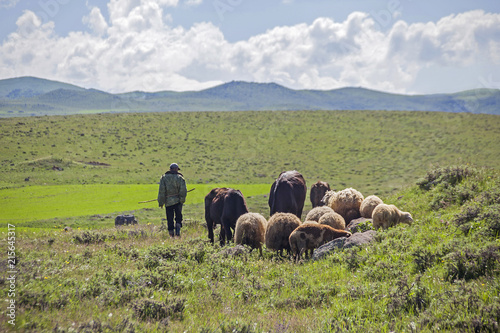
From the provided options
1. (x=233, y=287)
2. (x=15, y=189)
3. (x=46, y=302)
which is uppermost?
(x=46, y=302)

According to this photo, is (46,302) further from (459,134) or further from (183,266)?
(459,134)

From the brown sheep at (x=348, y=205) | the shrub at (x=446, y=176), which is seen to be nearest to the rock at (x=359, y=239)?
the brown sheep at (x=348, y=205)

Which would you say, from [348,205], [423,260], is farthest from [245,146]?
[423,260]

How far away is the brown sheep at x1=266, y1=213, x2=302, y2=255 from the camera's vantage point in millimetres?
12227

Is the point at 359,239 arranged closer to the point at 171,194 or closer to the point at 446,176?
the point at 446,176

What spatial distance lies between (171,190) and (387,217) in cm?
812

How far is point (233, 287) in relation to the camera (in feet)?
27.8

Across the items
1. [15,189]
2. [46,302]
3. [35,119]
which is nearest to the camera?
[46,302]

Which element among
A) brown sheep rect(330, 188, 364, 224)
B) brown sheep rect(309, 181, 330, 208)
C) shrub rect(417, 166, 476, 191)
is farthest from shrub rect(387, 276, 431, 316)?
brown sheep rect(309, 181, 330, 208)

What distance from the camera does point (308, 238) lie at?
11.6 m

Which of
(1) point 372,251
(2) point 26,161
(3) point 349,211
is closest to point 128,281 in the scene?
(1) point 372,251

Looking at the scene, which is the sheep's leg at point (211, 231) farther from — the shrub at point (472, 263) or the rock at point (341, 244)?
the shrub at point (472, 263)

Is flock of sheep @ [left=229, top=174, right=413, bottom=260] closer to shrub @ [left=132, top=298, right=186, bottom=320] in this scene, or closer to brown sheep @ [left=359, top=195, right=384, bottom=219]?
brown sheep @ [left=359, top=195, right=384, bottom=219]

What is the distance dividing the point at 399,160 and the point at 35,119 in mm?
73190
